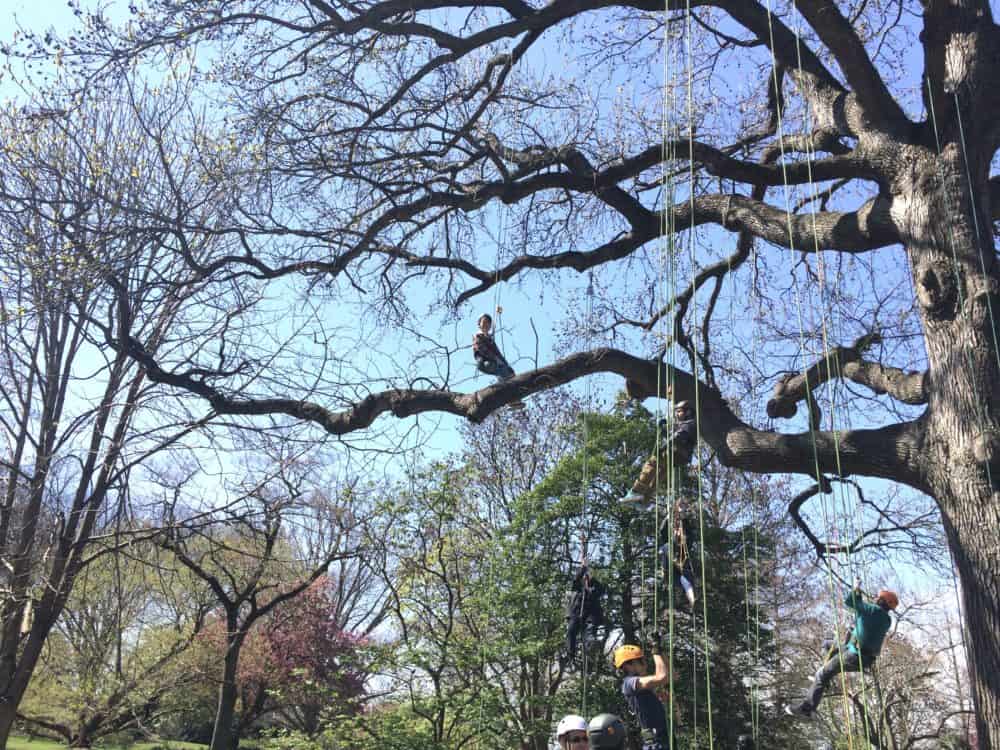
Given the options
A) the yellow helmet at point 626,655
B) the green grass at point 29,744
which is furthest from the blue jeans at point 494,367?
the green grass at point 29,744

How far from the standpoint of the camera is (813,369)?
7457 millimetres

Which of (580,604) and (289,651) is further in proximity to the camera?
(289,651)

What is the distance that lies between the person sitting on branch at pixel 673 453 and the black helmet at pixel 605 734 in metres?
2.60

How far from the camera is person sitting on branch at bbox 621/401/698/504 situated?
22.5ft

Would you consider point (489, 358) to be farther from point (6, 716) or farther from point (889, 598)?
point (6, 716)

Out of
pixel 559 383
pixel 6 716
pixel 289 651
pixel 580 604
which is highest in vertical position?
pixel 559 383

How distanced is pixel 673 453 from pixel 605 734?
136 inches

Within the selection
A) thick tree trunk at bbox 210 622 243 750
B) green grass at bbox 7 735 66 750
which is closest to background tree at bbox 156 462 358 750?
thick tree trunk at bbox 210 622 243 750

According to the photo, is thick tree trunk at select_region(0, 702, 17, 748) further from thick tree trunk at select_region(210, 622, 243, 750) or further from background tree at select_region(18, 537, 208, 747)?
thick tree trunk at select_region(210, 622, 243, 750)

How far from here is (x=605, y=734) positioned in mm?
4109

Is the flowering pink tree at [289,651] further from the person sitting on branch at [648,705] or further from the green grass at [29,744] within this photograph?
the person sitting on branch at [648,705]

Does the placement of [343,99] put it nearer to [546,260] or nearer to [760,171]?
[546,260]

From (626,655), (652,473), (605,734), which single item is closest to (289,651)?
(652,473)

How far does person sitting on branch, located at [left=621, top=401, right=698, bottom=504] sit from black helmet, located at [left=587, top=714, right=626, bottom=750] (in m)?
2.60
